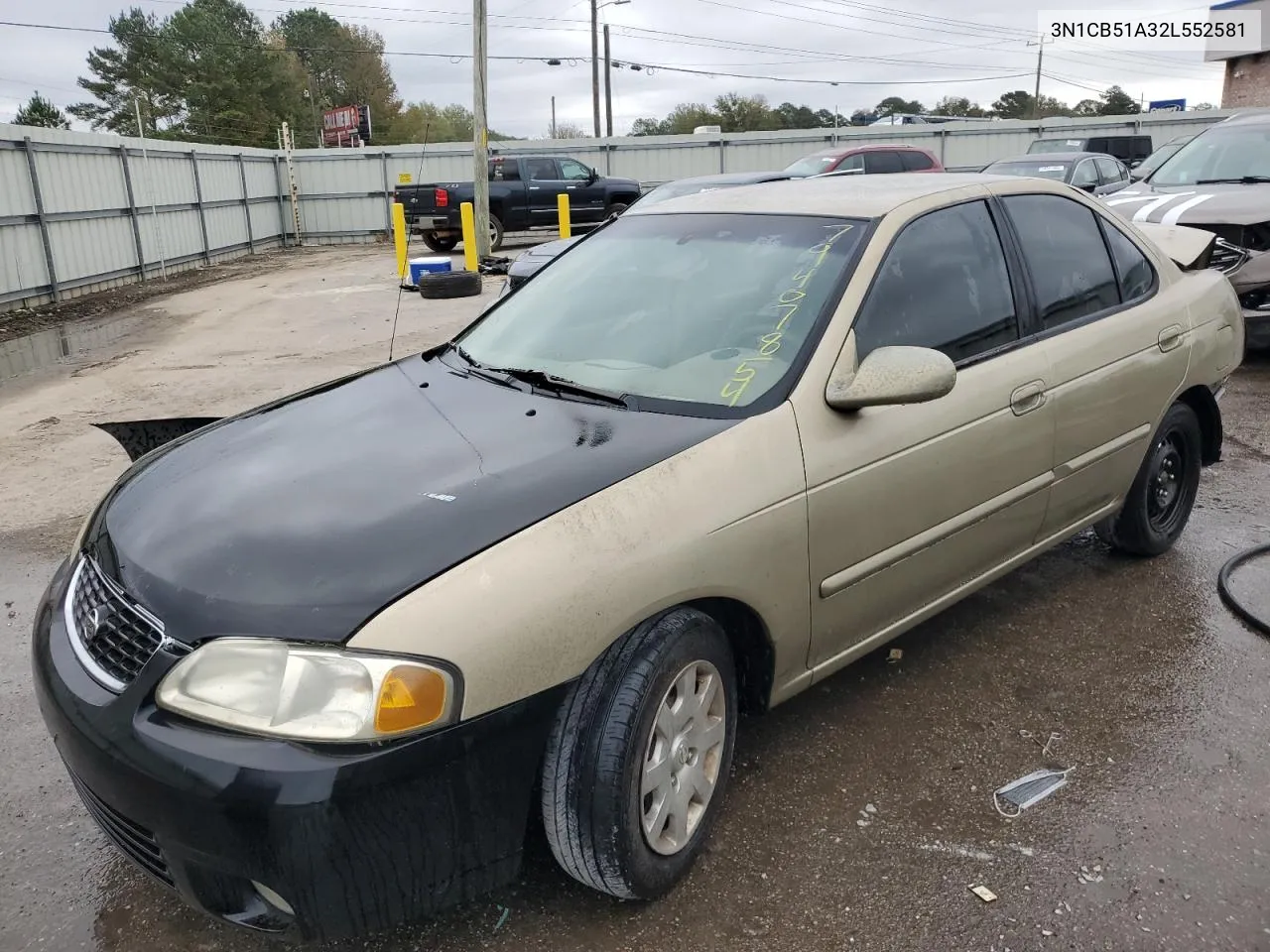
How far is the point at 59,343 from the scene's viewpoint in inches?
451

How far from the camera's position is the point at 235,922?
1968mm

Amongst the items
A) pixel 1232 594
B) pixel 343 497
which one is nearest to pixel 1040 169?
pixel 1232 594

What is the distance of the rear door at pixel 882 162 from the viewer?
15.9 m

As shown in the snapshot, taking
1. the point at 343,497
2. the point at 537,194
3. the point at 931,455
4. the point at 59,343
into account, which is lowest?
the point at 59,343

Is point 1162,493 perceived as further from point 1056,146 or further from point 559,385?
point 1056,146

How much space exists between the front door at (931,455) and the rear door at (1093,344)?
0.13 m

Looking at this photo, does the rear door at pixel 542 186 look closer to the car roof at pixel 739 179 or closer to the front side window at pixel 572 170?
the front side window at pixel 572 170

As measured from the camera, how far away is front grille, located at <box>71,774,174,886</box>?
2033 mm

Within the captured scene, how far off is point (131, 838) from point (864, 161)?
15447mm

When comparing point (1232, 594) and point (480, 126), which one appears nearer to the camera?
point (1232, 594)

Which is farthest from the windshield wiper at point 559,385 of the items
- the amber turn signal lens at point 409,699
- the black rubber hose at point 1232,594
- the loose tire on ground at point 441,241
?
the loose tire on ground at point 441,241

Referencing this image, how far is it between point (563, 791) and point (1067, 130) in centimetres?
3199

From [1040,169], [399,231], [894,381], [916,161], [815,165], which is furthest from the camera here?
[399,231]

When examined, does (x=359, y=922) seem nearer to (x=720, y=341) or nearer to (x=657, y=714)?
(x=657, y=714)
